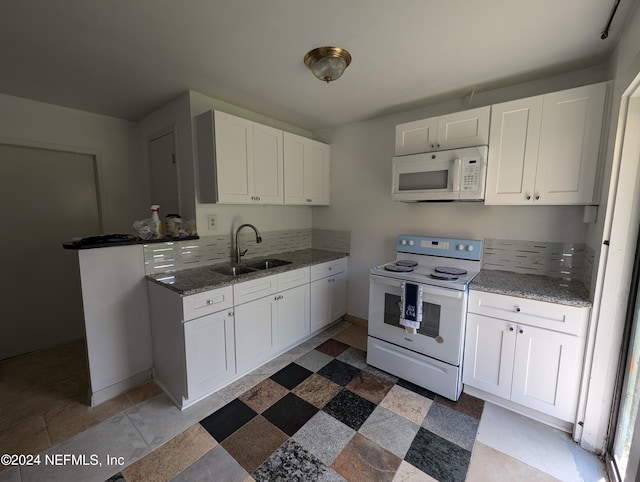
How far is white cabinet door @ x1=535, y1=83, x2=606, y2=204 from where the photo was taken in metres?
1.67

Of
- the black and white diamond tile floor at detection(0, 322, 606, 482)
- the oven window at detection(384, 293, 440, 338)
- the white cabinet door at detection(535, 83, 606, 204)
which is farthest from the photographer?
the oven window at detection(384, 293, 440, 338)

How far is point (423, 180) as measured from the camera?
2.28 metres

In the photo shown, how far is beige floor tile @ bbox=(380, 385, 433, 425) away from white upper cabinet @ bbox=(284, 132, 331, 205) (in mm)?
1931

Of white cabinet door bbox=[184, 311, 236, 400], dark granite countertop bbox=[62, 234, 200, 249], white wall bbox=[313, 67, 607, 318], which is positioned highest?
white wall bbox=[313, 67, 607, 318]

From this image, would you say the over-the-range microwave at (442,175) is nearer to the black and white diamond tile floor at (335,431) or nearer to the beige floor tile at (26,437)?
the black and white diamond tile floor at (335,431)

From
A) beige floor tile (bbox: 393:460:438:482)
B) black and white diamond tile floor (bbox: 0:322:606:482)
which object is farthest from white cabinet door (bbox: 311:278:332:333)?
beige floor tile (bbox: 393:460:438:482)

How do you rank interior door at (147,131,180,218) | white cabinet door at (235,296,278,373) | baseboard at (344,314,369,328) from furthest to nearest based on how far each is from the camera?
baseboard at (344,314,369,328) < interior door at (147,131,180,218) < white cabinet door at (235,296,278,373)

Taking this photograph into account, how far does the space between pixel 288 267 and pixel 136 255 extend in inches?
46.4

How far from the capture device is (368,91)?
2.24 meters

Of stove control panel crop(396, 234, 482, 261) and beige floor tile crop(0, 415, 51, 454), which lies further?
stove control panel crop(396, 234, 482, 261)

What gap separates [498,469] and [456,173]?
1.85 metres

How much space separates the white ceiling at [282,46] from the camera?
1.32 m

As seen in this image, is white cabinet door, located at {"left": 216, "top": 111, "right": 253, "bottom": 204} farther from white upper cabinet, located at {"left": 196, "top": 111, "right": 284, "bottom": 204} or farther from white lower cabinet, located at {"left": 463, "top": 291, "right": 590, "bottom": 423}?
white lower cabinet, located at {"left": 463, "top": 291, "right": 590, "bottom": 423}

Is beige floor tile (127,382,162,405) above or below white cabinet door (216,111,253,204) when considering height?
below
